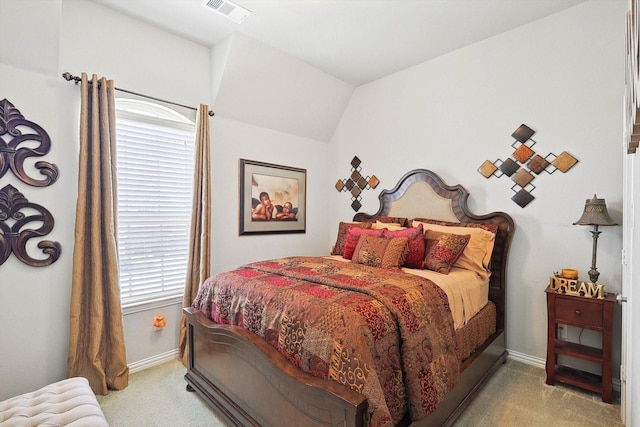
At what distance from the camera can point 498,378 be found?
8.52ft

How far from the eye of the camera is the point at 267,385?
170 centimetres

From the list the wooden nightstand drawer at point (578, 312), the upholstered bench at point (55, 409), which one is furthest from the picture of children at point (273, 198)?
the wooden nightstand drawer at point (578, 312)

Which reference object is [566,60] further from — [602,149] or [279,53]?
[279,53]

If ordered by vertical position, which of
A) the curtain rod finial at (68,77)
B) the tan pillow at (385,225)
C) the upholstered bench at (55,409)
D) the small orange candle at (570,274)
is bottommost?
the upholstered bench at (55,409)

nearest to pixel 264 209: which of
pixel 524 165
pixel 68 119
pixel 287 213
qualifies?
pixel 287 213

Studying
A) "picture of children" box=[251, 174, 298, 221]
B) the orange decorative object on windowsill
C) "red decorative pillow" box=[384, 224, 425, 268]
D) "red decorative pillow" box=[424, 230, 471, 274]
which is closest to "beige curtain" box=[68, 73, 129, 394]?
the orange decorative object on windowsill

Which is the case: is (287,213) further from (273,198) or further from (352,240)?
(352,240)

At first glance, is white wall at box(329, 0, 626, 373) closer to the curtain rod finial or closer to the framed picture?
the framed picture

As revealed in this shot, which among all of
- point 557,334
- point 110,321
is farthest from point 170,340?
point 557,334

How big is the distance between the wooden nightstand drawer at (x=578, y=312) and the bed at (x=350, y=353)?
0.51 metres

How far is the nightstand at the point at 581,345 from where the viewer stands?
2234 mm

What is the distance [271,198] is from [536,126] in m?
2.80

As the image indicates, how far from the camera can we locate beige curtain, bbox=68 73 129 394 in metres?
2.36

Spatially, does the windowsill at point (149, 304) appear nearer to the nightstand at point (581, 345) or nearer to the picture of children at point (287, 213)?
the picture of children at point (287, 213)
